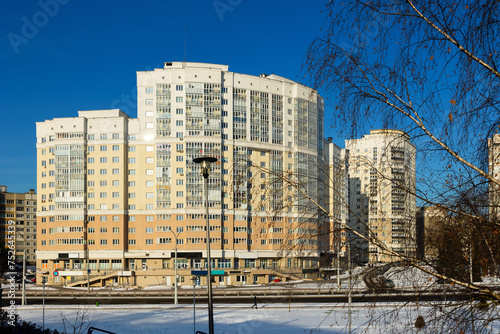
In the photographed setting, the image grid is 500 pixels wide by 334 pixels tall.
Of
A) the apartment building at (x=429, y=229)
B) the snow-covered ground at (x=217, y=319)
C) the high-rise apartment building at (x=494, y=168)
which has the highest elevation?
the high-rise apartment building at (x=494, y=168)

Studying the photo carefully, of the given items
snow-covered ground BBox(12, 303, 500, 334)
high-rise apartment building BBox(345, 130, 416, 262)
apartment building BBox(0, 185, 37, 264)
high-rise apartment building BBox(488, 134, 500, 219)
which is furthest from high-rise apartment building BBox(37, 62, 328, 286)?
high-rise apartment building BBox(488, 134, 500, 219)

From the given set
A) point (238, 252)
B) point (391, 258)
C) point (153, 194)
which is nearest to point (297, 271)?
point (238, 252)

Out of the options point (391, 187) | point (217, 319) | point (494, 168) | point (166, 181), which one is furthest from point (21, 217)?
point (494, 168)

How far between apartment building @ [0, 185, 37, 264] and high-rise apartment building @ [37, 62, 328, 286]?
6608 cm

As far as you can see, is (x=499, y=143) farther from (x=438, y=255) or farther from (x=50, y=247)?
(x=50, y=247)

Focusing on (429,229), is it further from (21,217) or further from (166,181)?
(21,217)

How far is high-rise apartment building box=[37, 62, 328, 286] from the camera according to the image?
87188 mm

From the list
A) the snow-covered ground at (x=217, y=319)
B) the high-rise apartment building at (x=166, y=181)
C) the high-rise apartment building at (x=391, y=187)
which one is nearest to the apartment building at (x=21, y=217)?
the high-rise apartment building at (x=166, y=181)

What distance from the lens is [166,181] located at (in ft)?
293

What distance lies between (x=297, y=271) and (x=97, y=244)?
41.5 m

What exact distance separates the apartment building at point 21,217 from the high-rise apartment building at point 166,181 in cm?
6608

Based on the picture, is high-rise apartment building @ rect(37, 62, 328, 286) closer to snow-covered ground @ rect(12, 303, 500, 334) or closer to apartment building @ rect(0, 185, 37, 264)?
snow-covered ground @ rect(12, 303, 500, 334)

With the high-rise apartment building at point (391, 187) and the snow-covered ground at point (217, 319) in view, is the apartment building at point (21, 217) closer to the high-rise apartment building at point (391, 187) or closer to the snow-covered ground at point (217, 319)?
the snow-covered ground at point (217, 319)

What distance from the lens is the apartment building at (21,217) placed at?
151m
